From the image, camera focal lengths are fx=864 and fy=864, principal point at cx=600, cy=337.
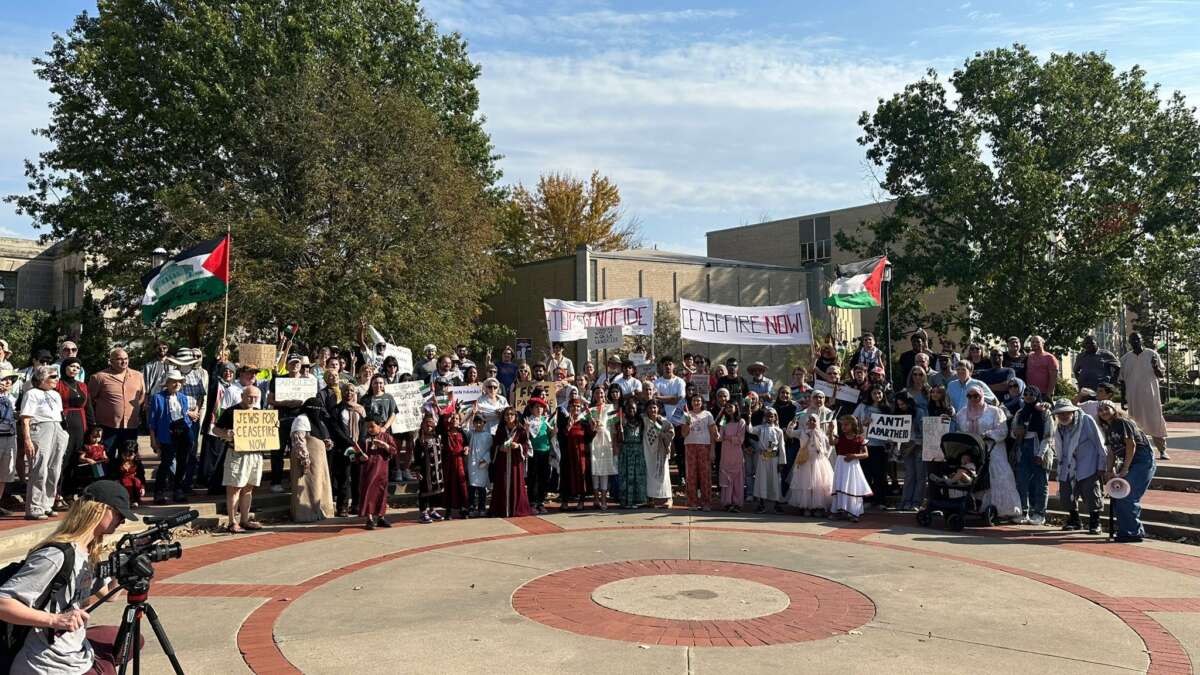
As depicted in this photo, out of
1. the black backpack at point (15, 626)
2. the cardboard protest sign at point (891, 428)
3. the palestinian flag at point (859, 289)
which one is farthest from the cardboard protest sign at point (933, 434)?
the black backpack at point (15, 626)

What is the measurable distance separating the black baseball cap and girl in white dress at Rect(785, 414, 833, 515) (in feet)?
30.4

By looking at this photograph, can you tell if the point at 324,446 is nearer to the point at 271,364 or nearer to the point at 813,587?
the point at 271,364

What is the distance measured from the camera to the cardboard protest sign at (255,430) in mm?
10570

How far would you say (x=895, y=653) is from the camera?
5980 mm

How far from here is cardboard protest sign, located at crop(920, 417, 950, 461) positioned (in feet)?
37.0

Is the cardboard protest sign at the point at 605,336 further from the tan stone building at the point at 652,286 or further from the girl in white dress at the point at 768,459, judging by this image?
Result: the tan stone building at the point at 652,286

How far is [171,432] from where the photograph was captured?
37.2ft

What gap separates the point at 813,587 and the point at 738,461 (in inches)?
192

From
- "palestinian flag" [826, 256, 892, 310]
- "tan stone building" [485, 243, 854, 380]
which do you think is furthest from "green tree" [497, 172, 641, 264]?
"palestinian flag" [826, 256, 892, 310]

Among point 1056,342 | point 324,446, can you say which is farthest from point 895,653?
point 1056,342

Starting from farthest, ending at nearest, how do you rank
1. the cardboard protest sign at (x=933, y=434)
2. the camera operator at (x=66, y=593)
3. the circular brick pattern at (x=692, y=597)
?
1. the cardboard protest sign at (x=933, y=434)
2. the circular brick pattern at (x=692, y=597)
3. the camera operator at (x=66, y=593)

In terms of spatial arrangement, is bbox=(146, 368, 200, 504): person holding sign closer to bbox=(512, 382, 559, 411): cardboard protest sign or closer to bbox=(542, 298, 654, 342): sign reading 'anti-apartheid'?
bbox=(512, 382, 559, 411): cardboard protest sign

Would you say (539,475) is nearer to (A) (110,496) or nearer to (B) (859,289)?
(A) (110,496)

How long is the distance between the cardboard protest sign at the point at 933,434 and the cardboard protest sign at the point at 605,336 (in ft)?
23.1
